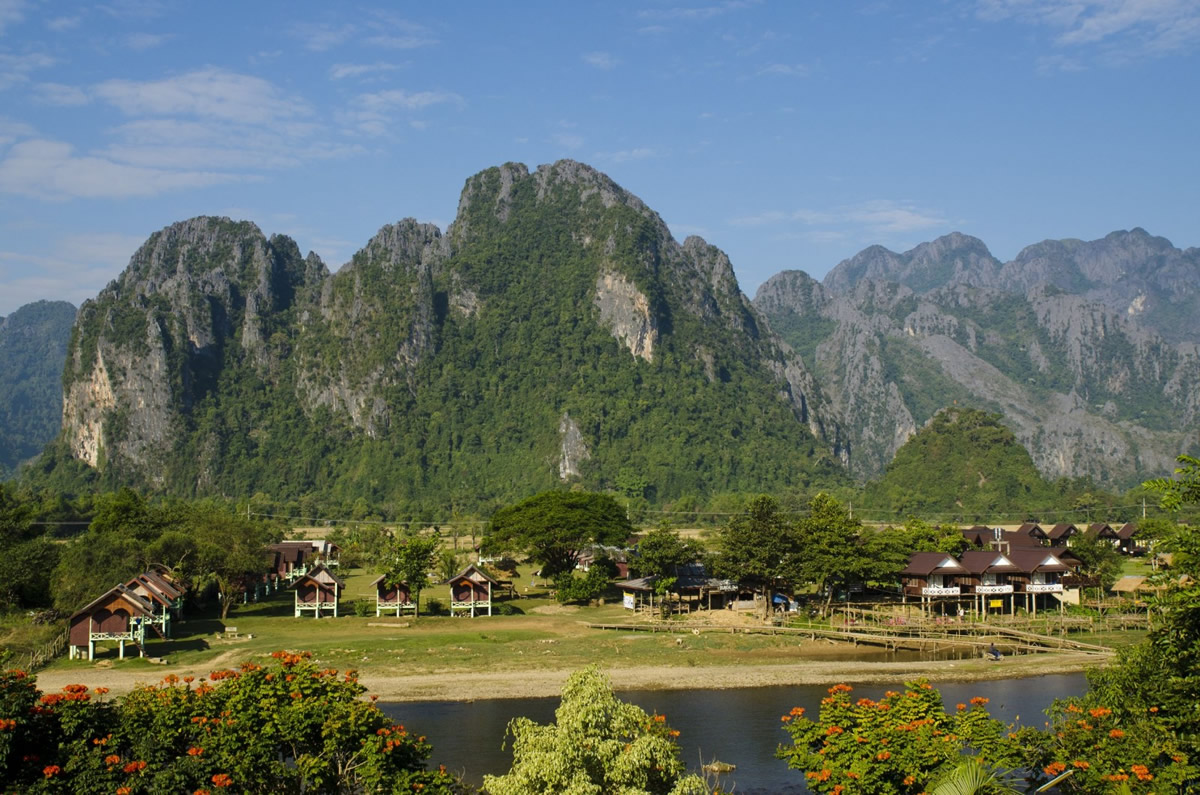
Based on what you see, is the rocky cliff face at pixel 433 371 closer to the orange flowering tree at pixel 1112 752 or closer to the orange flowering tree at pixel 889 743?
the orange flowering tree at pixel 889 743

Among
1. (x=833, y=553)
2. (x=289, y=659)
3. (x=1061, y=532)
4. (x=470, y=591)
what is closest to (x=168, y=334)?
(x=470, y=591)

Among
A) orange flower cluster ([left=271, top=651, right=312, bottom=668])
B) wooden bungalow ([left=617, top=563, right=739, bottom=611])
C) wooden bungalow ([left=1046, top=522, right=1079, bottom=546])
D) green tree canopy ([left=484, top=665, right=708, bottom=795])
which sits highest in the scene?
orange flower cluster ([left=271, top=651, right=312, bottom=668])

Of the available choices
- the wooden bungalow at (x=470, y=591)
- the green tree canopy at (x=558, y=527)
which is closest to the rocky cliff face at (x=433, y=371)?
the green tree canopy at (x=558, y=527)

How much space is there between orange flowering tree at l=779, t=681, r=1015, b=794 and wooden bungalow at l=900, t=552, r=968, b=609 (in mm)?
37215

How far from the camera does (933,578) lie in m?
57.2

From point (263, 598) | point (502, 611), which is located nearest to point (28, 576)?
point (263, 598)

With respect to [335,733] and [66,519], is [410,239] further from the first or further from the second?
[335,733]

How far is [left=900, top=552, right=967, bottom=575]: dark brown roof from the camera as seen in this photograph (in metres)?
56.9

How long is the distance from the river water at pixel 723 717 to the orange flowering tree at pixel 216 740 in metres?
7.90

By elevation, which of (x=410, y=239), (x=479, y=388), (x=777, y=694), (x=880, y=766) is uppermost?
(x=410, y=239)

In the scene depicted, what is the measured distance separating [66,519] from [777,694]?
90.1 meters

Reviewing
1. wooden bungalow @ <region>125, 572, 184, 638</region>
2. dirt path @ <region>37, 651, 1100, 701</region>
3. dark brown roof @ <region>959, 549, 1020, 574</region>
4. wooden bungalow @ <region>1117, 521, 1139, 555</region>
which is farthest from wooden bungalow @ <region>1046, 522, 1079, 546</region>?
wooden bungalow @ <region>125, 572, 184, 638</region>

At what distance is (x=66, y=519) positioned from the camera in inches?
4181

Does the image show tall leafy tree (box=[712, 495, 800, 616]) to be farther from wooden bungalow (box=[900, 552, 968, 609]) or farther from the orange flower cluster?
the orange flower cluster
